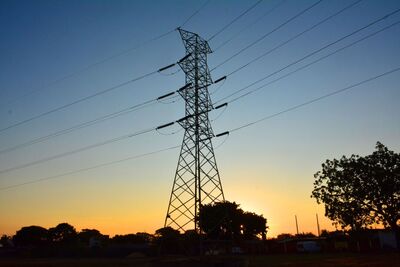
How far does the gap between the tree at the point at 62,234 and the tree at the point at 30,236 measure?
421 centimetres

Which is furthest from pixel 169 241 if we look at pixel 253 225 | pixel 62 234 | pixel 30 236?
pixel 62 234

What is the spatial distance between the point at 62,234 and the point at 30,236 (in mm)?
12045

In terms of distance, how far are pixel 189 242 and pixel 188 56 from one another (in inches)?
738

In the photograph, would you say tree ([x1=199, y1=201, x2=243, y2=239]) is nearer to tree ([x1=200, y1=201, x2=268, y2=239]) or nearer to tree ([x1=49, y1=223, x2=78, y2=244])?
tree ([x1=200, y1=201, x2=268, y2=239])

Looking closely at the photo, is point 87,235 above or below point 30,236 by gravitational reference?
above

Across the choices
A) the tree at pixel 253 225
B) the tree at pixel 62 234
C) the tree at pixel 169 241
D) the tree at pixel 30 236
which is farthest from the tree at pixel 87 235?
the tree at pixel 169 241

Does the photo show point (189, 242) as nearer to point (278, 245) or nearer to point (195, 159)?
point (195, 159)

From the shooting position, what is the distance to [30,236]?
12294cm

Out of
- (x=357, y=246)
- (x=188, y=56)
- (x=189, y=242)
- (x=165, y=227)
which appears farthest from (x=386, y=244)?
(x=188, y=56)

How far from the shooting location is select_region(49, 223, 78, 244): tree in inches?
5138

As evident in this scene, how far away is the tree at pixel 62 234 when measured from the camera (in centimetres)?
13050

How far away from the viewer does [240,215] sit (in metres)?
89.6

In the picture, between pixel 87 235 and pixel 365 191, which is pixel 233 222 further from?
pixel 87 235

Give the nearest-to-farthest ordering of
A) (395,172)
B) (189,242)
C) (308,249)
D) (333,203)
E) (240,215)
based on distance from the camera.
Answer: (189,242) → (395,172) → (333,203) → (308,249) → (240,215)
